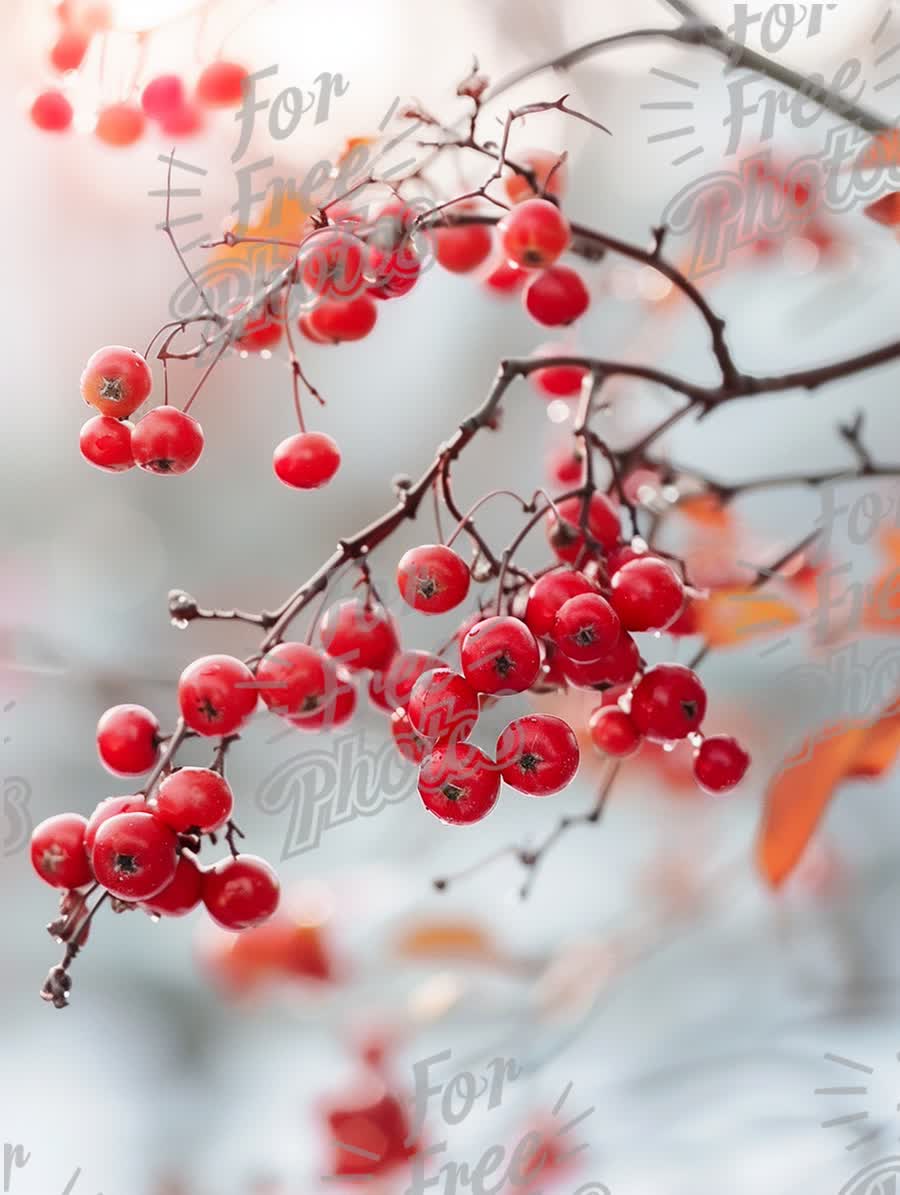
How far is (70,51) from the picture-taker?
0.69m

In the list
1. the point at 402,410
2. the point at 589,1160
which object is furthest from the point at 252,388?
the point at 589,1160

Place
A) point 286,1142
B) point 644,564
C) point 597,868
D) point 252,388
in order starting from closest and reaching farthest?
1. point 644,564
2. point 286,1142
3. point 597,868
4. point 252,388

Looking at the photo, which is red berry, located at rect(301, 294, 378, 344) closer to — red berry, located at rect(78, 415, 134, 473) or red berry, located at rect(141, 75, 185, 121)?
red berry, located at rect(78, 415, 134, 473)

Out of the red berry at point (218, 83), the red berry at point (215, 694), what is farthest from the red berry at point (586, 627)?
the red berry at point (218, 83)

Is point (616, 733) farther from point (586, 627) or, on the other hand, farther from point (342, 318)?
point (342, 318)

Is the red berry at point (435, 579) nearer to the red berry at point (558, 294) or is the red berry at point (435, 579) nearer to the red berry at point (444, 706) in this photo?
the red berry at point (444, 706)

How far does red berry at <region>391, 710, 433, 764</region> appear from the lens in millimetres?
461

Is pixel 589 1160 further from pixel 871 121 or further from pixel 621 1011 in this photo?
pixel 871 121

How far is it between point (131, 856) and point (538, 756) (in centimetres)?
16

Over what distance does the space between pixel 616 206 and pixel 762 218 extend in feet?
3.39

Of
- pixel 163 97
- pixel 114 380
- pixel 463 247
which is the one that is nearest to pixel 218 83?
pixel 163 97

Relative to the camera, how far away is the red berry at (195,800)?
43 centimetres

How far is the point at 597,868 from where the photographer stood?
166 cm

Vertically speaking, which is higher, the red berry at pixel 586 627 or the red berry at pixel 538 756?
the red berry at pixel 586 627
